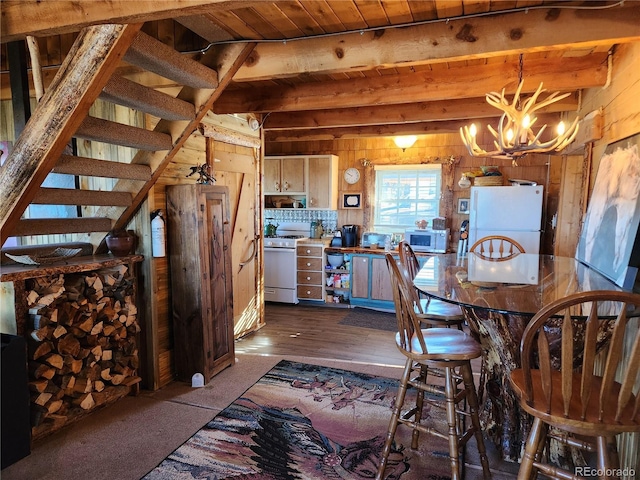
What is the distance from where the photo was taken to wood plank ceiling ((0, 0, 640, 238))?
1.69 m

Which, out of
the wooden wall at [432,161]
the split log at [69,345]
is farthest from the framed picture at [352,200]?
the split log at [69,345]

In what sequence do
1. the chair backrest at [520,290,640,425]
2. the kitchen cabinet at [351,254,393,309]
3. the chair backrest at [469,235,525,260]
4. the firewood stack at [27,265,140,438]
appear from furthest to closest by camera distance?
the kitchen cabinet at [351,254,393,309] → the chair backrest at [469,235,525,260] → the firewood stack at [27,265,140,438] → the chair backrest at [520,290,640,425]

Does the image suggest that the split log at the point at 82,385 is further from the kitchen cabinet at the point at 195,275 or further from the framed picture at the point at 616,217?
the framed picture at the point at 616,217

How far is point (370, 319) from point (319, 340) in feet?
3.40

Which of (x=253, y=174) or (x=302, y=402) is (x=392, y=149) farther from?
(x=302, y=402)

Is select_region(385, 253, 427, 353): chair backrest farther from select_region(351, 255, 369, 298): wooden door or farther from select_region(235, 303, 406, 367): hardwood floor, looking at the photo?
select_region(351, 255, 369, 298): wooden door

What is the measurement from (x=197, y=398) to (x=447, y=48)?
286cm

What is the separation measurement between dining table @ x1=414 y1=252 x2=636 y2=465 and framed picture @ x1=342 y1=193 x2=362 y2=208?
127 inches

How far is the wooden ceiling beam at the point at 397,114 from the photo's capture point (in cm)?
390

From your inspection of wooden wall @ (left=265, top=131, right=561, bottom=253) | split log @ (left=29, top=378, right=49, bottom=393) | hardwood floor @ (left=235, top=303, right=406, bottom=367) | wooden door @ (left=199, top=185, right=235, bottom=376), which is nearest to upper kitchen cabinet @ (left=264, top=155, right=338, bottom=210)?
wooden wall @ (left=265, top=131, right=561, bottom=253)

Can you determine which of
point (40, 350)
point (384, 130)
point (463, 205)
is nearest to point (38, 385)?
point (40, 350)

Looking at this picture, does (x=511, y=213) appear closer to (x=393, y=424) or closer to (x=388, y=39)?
(x=388, y=39)

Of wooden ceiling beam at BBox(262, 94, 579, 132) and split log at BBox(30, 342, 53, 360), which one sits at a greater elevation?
wooden ceiling beam at BBox(262, 94, 579, 132)

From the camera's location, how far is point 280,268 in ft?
18.1
